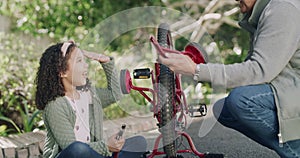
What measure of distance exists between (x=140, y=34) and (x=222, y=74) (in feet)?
8.09

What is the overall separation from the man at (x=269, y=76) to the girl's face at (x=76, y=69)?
1.13 feet

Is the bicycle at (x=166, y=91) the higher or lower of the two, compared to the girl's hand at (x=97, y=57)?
lower

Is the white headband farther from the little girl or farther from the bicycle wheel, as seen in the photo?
the bicycle wheel

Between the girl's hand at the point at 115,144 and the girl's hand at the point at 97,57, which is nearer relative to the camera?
the girl's hand at the point at 115,144

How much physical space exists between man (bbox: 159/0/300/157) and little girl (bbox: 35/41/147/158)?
0.37 meters

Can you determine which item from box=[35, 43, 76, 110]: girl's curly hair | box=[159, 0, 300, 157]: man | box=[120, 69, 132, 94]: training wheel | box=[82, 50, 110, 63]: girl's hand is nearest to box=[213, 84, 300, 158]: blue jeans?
box=[159, 0, 300, 157]: man

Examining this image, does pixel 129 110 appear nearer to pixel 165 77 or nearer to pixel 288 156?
pixel 165 77

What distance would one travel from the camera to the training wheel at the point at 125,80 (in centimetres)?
237

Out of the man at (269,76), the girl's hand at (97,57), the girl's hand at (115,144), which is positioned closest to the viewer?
the man at (269,76)

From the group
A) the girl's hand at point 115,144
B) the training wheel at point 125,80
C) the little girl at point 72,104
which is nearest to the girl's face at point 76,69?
the little girl at point 72,104

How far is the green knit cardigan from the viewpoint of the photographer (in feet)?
7.21

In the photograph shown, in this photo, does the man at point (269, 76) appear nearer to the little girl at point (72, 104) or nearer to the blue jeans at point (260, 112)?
the blue jeans at point (260, 112)

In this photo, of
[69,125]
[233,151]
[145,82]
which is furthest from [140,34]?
[69,125]

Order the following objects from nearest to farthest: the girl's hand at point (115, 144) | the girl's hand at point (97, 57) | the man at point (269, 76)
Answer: the man at point (269, 76) < the girl's hand at point (115, 144) < the girl's hand at point (97, 57)
